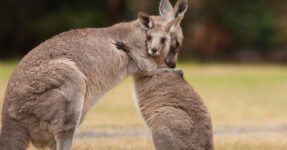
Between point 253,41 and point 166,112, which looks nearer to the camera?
point 166,112

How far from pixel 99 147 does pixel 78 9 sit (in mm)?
31078

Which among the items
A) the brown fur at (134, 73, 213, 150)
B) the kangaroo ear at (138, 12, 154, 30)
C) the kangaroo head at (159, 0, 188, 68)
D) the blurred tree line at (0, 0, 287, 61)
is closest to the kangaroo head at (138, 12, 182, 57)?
the kangaroo ear at (138, 12, 154, 30)

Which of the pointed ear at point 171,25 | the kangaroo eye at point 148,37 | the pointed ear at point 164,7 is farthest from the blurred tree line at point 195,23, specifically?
the kangaroo eye at point 148,37

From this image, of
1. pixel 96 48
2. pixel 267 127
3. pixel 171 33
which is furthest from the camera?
pixel 267 127

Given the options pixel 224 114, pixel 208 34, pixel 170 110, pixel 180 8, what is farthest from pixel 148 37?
pixel 208 34

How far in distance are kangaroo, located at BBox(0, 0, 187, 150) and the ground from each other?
4.91 feet

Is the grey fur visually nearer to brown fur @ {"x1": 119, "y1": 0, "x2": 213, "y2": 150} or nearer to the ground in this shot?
brown fur @ {"x1": 119, "y1": 0, "x2": 213, "y2": 150}

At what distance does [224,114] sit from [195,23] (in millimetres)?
22921

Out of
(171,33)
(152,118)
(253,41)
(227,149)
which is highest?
(253,41)

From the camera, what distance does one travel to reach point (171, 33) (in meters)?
8.54

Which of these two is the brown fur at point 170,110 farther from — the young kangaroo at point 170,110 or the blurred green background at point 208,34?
the blurred green background at point 208,34

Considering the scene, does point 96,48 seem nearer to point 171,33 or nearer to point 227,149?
point 171,33

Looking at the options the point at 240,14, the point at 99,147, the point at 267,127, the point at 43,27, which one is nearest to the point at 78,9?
the point at 43,27

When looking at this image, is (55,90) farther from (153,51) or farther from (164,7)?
(164,7)
